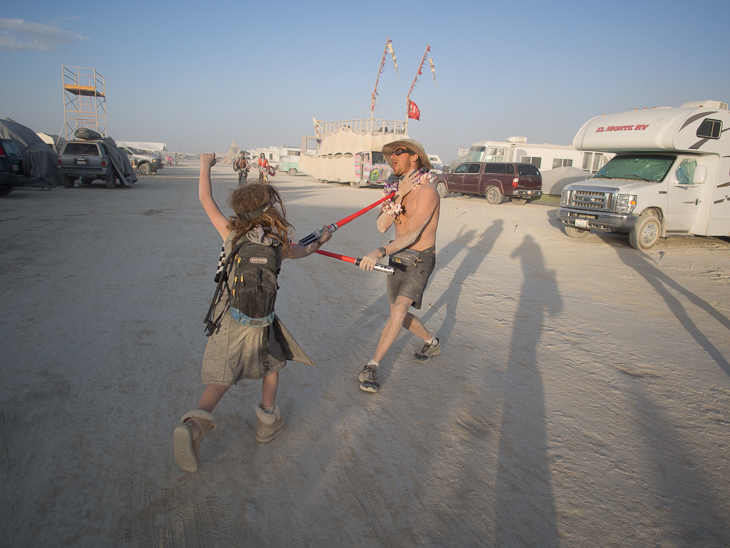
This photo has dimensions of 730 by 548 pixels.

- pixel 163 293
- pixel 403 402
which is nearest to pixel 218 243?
pixel 163 293

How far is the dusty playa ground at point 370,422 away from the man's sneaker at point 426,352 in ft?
0.38

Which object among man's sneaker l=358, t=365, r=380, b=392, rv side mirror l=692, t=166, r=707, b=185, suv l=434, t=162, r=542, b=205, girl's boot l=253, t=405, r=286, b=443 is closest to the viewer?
girl's boot l=253, t=405, r=286, b=443

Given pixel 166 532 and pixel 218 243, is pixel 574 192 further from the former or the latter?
pixel 166 532

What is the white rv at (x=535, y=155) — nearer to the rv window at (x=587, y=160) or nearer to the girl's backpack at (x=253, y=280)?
the rv window at (x=587, y=160)

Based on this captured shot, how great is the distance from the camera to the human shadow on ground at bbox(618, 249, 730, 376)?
4.51 metres

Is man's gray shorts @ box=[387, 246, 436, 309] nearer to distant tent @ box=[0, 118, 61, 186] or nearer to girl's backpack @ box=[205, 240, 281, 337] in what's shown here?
girl's backpack @ box=[205, 240, 281, 337]

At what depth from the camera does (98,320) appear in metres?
4.44

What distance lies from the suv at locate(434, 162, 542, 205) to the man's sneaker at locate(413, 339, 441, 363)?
16.1 m

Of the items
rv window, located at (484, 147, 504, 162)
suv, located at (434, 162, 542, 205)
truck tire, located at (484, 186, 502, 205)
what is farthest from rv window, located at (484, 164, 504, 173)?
rv window, located at (484, 147, 504, 162)

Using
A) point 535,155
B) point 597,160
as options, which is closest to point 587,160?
point 597,160

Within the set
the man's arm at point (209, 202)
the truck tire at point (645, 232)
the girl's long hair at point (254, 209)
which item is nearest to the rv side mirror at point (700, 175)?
the truck tire at point (645, 232)

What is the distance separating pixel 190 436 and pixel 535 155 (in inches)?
1082

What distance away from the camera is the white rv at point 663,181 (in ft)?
31.2

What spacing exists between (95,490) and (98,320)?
2.60 metres
